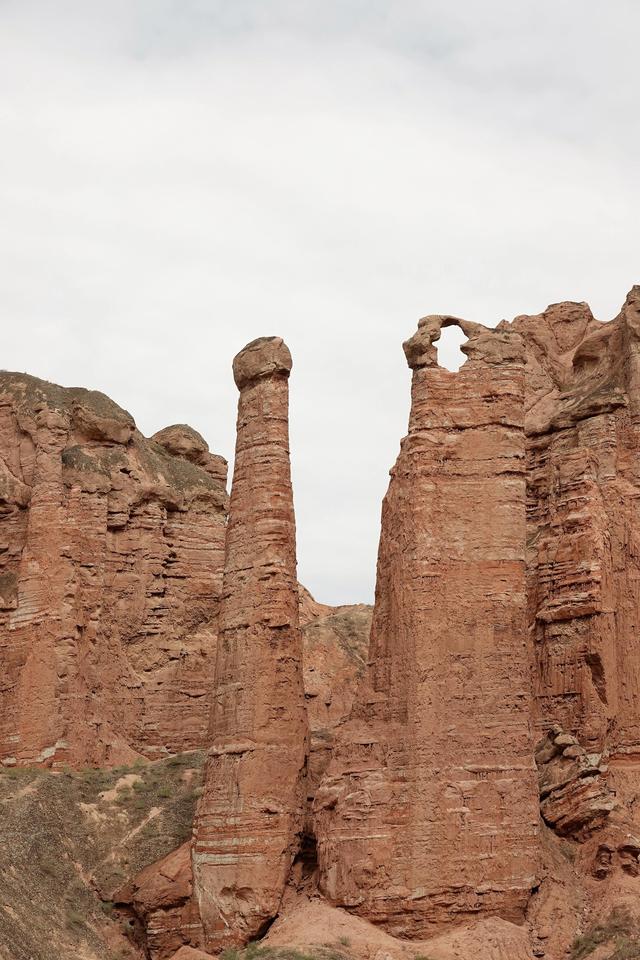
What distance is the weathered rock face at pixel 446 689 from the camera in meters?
37.1

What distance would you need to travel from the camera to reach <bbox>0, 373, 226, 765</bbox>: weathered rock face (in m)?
48.4

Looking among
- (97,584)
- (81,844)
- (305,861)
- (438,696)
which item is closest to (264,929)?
(305,861)

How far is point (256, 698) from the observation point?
131 ft

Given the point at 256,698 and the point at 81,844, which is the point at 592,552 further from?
the point at 81,844

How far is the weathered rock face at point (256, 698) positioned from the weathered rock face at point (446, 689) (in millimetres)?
1283

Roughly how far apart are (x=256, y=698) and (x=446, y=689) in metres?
4.33

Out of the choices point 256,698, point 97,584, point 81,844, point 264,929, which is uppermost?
point 97,584

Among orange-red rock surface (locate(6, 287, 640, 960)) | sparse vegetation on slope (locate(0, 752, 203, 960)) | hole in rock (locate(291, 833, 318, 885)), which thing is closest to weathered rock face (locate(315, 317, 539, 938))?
orange-red rock surface (locate(6, 287, 640, 960))

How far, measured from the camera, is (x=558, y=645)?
140ft

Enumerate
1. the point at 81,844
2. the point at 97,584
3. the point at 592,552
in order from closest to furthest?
the point at 592,552
the point at 81,844
the point at 97,584

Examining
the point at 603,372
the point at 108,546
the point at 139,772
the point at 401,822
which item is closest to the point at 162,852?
the point at 139,772

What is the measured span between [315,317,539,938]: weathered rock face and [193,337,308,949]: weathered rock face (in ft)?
4.21

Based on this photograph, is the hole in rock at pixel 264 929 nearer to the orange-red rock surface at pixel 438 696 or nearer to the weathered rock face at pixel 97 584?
the orange-red rock surface at pixel 438 696

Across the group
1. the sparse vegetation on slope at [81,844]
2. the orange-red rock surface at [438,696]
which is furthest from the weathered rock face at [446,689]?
the sparse vegetation on slope at [81,844]
